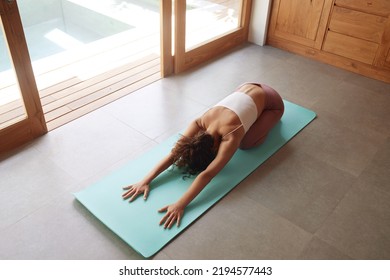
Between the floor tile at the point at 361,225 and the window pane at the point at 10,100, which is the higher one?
the window pane at the point at 10,100

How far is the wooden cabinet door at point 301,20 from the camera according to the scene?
340cm

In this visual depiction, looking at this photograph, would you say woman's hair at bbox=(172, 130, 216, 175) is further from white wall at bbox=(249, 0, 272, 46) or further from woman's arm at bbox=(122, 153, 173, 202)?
white wall at bbox=(249, 0, 272, 46)

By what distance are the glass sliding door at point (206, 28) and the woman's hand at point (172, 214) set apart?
5.65 ft

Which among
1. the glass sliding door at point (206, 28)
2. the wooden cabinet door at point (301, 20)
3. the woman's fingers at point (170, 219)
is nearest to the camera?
the woman's fingers at point (170, 219)

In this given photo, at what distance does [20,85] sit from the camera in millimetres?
2238

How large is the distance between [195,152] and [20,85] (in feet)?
3.96

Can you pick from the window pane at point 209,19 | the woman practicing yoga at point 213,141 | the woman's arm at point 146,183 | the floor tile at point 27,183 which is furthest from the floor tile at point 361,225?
the window pane at point 209,19

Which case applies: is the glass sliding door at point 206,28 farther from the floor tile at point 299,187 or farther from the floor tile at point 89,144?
the floor tile at point 299,187

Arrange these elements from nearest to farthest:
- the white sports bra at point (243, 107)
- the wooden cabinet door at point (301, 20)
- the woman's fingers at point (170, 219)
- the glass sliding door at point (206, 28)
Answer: the woman's fingers at point (170, 219)
the white sports bra at point (243, 107)
the glass sliding door at point (206, 28)
the wooden cabinet door at point (301, 20)

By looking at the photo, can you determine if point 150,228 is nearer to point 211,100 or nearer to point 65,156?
point 65,156

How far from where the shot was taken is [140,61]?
356 cm
